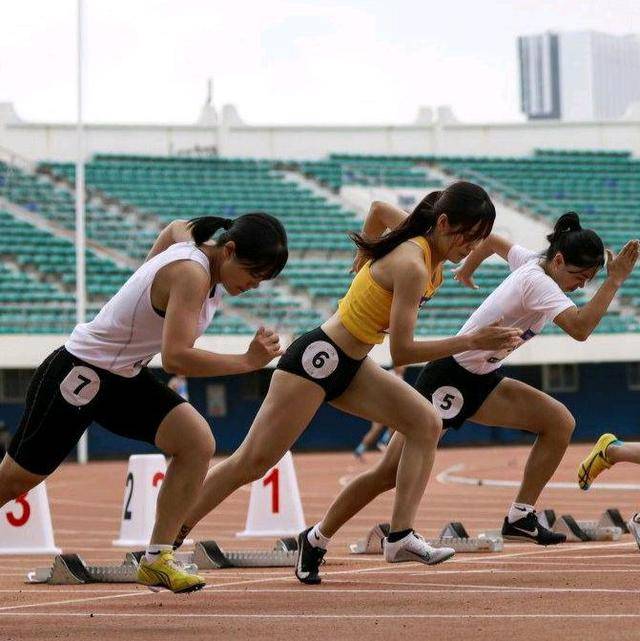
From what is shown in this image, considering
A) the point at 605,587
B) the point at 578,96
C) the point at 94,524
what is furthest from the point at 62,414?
the point at 578,96

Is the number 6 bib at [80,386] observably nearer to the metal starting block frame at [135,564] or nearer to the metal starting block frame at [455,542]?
the metal starting block frame at [135,564]

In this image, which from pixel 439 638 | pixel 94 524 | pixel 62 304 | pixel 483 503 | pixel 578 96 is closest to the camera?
pixel 439 638

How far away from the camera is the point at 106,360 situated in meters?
7.38

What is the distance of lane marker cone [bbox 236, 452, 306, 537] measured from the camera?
13.8m

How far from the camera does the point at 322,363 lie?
26.5 feet

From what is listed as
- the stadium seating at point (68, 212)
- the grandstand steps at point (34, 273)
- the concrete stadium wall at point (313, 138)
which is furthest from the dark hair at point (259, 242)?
the concrete stadium wall at point (313, 138)

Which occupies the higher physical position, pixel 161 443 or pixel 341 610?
pixel 161 443

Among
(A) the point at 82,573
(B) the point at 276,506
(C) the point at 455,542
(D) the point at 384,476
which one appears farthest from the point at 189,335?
(B) the point at 276,506

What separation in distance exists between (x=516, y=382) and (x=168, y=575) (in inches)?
112

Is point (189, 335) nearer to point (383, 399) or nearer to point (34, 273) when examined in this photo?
point (383, 399)

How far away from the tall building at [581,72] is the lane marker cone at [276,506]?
75708 millimetres

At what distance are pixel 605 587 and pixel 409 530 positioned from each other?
98 cm

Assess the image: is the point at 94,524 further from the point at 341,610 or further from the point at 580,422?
the point at 580,422

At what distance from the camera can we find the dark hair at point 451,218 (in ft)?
26.4
